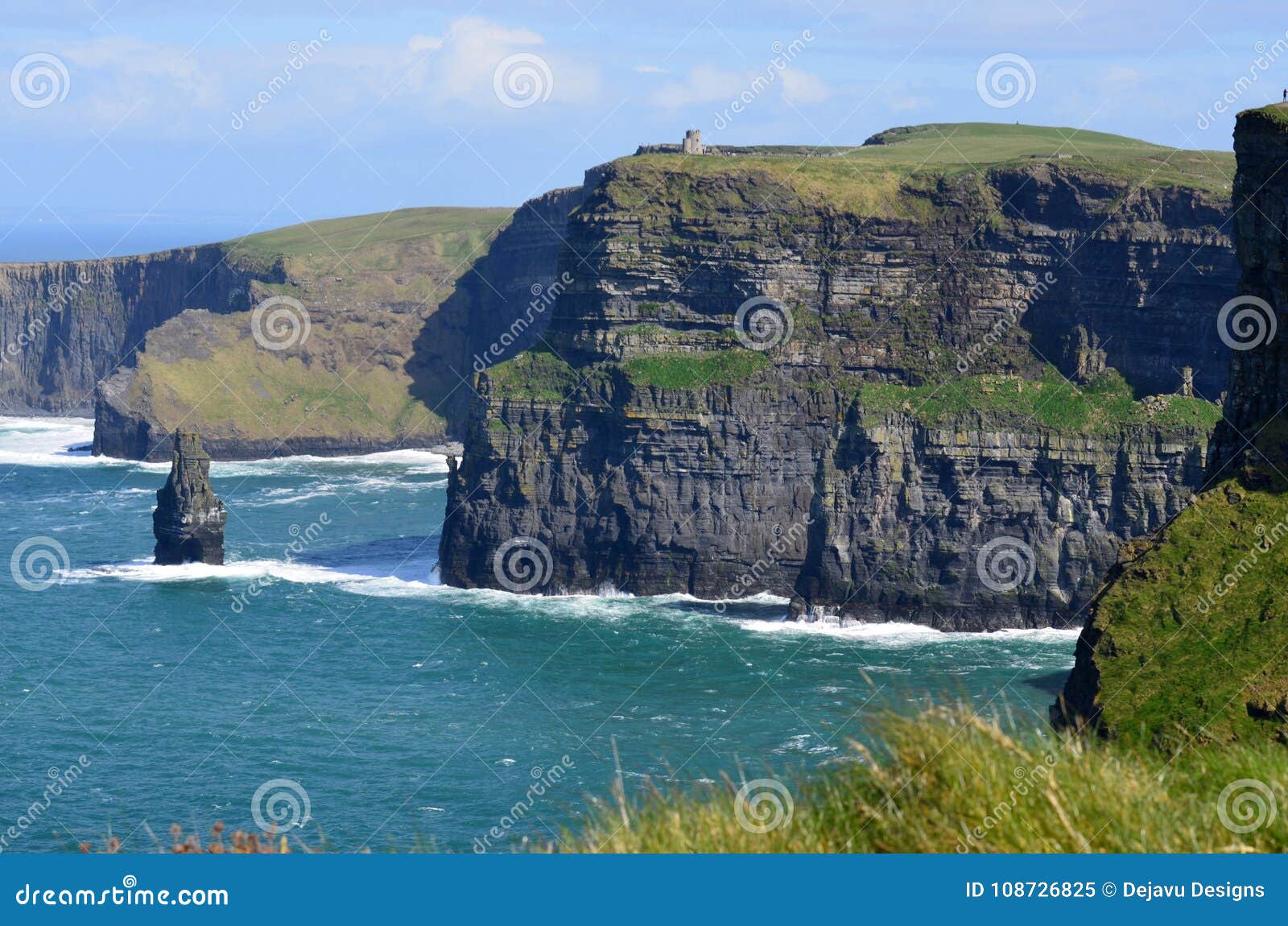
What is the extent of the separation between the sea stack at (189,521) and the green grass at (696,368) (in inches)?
1281

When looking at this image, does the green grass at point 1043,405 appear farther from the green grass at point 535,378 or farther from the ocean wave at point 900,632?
the green grass at point 535,378

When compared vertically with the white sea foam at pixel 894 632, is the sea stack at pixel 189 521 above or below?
above

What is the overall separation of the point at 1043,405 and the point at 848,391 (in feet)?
42.4

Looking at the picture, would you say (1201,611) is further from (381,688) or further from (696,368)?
(696,368)

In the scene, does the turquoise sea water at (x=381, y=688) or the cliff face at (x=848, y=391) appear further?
the cliff face at (x=848, y=391)

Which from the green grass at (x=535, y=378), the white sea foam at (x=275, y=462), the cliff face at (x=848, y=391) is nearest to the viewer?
the cliff face at (x=848, y=391)

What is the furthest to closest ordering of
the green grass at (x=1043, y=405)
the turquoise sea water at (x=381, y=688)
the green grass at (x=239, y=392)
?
the green grass at (x=239, y=392)
the green grass at (x=1043, y=405)
the turquoise sea water at (x=381, y=688)

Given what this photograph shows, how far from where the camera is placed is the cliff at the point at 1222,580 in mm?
50031

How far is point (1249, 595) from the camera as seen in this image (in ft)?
174

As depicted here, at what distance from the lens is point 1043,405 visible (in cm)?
11575

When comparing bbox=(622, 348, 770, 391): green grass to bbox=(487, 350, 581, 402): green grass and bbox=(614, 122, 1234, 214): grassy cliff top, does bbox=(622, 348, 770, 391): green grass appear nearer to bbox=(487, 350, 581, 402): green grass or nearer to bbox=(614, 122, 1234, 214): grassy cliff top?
bbox=(487, 350, 581, 402): green grass

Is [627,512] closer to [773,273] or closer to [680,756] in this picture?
[773,273]

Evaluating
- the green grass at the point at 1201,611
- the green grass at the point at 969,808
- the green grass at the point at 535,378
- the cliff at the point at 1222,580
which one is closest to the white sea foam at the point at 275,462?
the green grass at the point at 535,378

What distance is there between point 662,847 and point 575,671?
77.4 metres
